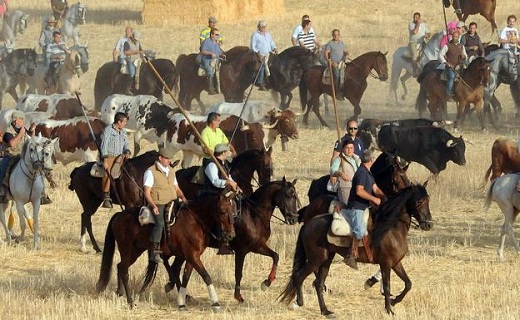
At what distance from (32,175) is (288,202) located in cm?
552

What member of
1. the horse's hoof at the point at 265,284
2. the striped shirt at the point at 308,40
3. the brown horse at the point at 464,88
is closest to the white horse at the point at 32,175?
the horse's hoof at the point at 265,284

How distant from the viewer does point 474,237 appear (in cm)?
2002

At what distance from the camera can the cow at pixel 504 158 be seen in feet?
69.1

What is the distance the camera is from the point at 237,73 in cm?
3275

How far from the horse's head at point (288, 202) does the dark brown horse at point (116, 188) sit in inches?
145

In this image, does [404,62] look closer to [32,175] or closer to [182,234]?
[32,175]

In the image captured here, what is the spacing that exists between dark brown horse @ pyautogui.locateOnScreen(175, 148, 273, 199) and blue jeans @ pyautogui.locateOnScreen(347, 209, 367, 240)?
10.1 ft

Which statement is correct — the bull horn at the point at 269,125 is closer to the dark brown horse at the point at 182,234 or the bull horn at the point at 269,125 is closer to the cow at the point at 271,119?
the cow at the point at 271,119

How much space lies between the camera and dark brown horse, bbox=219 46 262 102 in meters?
32.7

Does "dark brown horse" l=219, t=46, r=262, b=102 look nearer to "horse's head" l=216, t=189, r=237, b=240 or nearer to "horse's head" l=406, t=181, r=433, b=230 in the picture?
"horse's head" l=216, t=189, r=237, b=240

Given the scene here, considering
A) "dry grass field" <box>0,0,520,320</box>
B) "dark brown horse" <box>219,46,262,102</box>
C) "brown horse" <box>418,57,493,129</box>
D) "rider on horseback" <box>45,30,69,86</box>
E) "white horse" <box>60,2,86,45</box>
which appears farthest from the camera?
"white horse" <box>60,2,86,45</box>

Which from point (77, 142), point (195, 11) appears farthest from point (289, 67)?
point (195, 11)

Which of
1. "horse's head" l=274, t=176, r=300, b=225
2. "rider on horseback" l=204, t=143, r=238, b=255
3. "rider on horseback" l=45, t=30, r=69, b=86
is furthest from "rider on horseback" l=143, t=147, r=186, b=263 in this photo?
"rider on horseback" l=45, t=30, r=69, b=86

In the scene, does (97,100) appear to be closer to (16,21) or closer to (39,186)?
(16,21)
